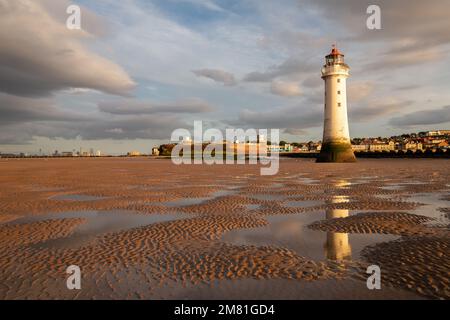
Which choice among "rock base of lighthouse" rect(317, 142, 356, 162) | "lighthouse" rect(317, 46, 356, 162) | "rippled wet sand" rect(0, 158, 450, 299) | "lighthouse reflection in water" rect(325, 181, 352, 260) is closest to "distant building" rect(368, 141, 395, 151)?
"rock base of lighthouse" rect(317, 142, 356, 162)

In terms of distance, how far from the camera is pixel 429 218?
999 cm

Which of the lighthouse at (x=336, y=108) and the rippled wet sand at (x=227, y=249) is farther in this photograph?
the lighthouse at (x=336, y=108)

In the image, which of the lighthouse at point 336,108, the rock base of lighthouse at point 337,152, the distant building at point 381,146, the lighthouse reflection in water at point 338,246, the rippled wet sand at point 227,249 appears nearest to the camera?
the rippled wet sand at point 227,249

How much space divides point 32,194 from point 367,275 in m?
16.7

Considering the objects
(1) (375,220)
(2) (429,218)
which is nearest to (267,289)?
(1) (375,220)

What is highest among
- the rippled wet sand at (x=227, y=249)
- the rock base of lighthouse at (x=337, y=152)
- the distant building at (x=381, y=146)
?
the distant building at (x=381, y=146)

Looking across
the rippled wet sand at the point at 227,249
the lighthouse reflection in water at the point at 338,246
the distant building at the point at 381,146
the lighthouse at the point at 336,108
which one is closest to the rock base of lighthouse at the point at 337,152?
the lighthouse at the point at 336,108

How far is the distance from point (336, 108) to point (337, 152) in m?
6.20

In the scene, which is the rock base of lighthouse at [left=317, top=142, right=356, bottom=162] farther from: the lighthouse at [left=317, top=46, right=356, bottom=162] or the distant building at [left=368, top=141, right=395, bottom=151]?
the distant building at [left=368, top=141, right=395, bottom=151]

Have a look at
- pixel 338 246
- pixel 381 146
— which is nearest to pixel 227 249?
pixel 338 246

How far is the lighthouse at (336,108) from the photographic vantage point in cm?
4416

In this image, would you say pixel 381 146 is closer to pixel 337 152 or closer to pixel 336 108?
pixel 337 152

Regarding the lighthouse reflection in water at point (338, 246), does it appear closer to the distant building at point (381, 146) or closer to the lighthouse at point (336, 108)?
the lighthouse at point (336, 108)
